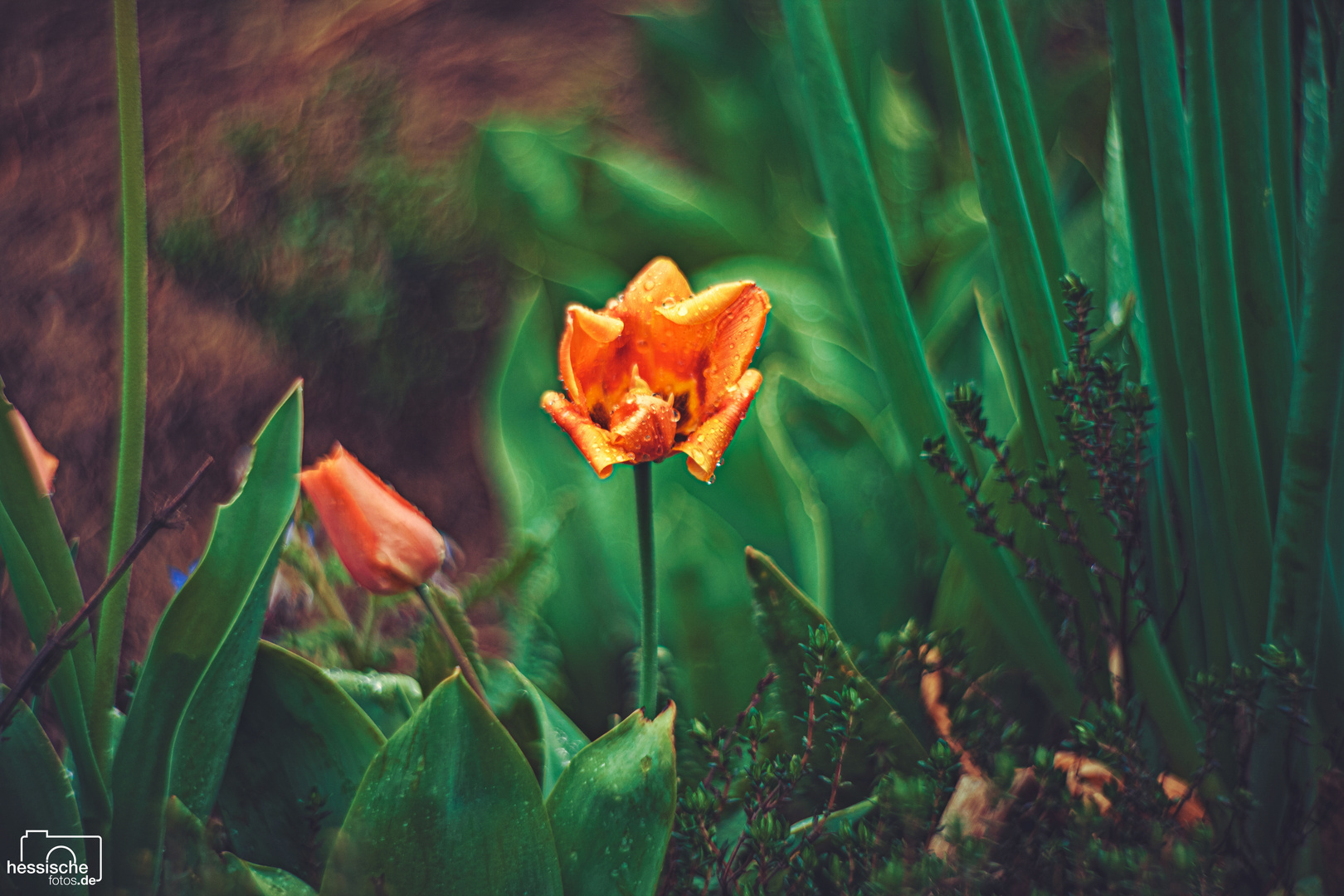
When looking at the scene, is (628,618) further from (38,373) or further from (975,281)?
(38,373)

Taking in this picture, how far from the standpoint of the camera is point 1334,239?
0.43 meters

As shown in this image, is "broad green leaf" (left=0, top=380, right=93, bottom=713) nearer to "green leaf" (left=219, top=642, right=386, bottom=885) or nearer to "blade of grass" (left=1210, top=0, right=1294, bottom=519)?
"green leaf" (left=219, top=642, right=386, bottom=885)

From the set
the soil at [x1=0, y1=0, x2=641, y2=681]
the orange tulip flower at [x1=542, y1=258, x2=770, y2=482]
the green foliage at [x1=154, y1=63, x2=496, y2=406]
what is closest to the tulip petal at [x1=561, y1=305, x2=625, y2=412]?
the orange tulip flower at [x1=542, y1=258, x2=770, y2=482]

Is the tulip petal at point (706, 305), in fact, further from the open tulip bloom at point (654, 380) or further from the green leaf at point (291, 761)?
the green leaf at point (291, 761)

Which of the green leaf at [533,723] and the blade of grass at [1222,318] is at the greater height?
the blade of grass at [1222,318]

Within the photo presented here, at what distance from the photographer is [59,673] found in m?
0.45

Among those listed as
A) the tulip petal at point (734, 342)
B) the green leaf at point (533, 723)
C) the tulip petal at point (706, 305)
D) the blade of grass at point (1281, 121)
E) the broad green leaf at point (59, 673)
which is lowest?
the green leaf at point (533, 723)

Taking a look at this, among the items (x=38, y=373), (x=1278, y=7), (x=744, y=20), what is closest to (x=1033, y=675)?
(x=1278, y=7)

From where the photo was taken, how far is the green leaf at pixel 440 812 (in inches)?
15.6

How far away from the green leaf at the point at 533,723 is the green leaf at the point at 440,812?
0.32ft

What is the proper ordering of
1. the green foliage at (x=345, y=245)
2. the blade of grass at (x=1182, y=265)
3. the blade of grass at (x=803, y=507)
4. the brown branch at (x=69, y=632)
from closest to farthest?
the brown branch at (x=69, y=632) → the blade of grass at (x=1182, y=265) → the blade of grass at (x=803, y=507) → the green foliage at (x=345, y=245)

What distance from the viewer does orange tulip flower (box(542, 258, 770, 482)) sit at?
44 centimetres

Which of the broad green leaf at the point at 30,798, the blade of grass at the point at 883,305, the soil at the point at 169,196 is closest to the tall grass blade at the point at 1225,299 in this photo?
the blade of grass at the point at 883,305

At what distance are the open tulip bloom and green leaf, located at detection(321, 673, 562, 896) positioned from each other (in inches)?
4.0
